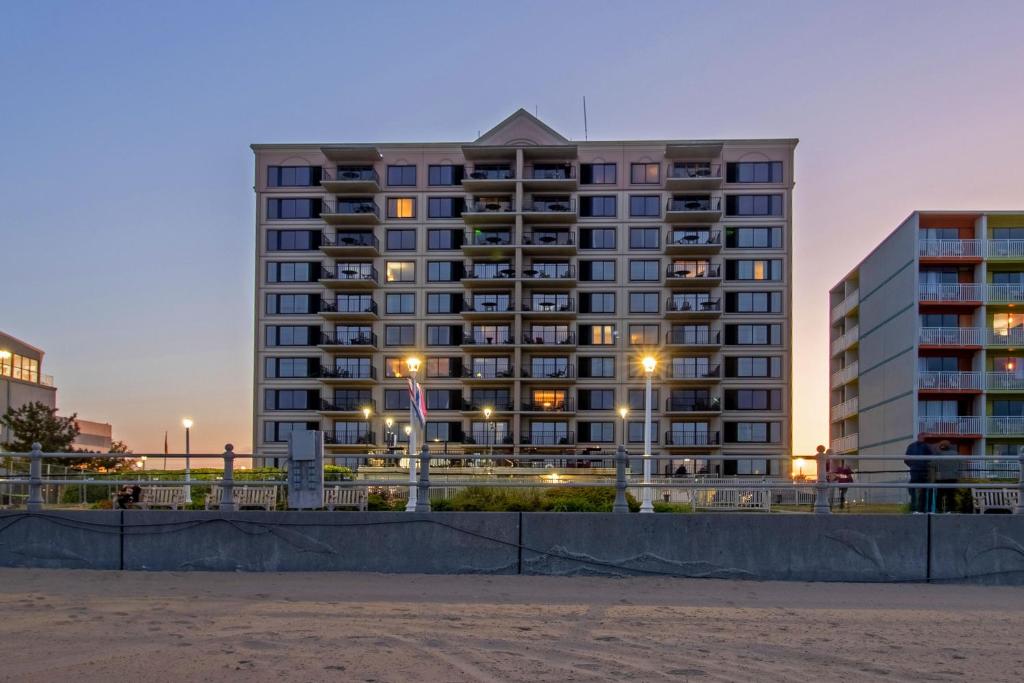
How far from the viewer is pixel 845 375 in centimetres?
6931

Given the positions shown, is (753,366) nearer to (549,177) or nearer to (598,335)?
(598,335)

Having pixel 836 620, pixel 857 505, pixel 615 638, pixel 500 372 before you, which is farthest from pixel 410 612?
pixel 500 372

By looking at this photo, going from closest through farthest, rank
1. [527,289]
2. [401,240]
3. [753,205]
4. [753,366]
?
1. [753,366]
2. [753,205]
3. [527,289]
4. [401,240]

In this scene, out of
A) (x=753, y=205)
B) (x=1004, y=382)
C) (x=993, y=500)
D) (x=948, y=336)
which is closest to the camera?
(x=993, y=500)

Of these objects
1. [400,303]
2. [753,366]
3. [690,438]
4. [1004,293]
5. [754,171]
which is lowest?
[690,438]

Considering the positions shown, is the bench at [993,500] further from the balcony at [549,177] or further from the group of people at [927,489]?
the balcony at [549,177]

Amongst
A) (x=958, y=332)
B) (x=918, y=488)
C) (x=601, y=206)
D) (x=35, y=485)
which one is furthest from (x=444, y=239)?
(x=918, y=488)

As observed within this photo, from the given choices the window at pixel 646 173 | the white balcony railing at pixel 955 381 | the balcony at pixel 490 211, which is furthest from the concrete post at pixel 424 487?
the window at pixel 646 173

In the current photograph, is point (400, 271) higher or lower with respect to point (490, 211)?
lower

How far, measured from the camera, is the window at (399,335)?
71.8 metres

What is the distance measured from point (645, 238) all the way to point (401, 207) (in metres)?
19.2

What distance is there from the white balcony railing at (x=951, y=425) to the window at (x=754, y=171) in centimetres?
2424

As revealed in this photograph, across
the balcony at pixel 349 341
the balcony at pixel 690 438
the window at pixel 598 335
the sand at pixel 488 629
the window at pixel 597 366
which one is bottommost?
the balcony at pixel 690 438

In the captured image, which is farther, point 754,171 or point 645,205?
point 645,205
